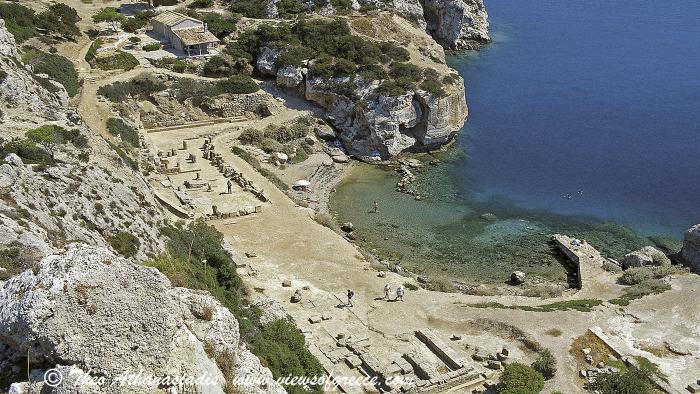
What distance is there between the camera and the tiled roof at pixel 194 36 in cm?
6512

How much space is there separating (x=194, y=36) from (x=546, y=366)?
50.2 metres

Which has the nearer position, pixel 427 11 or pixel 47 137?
pixel 47 137

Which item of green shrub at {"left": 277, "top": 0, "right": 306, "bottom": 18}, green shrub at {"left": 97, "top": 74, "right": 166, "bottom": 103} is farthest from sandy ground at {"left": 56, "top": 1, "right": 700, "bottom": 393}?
green shrub at {"left": 277, "top": 0, "right": 306, "bottom": 18}

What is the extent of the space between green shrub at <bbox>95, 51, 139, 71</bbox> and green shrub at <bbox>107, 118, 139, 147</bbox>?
11.2 meters

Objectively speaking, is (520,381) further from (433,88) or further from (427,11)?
(427,11)

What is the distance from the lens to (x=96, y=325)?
41.9 feet

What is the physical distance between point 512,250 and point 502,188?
1113 cm

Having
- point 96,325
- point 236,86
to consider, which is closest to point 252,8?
point 236,86

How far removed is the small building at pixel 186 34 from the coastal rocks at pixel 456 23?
37180mm

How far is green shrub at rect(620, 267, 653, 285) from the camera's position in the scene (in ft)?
131

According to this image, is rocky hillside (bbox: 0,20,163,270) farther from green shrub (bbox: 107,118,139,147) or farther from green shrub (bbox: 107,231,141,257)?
green shrub (bbox: 107,118,139,147)

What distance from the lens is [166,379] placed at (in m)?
13.2

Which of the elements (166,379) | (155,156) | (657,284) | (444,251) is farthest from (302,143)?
(166,379)

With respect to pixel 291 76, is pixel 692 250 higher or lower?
lower
